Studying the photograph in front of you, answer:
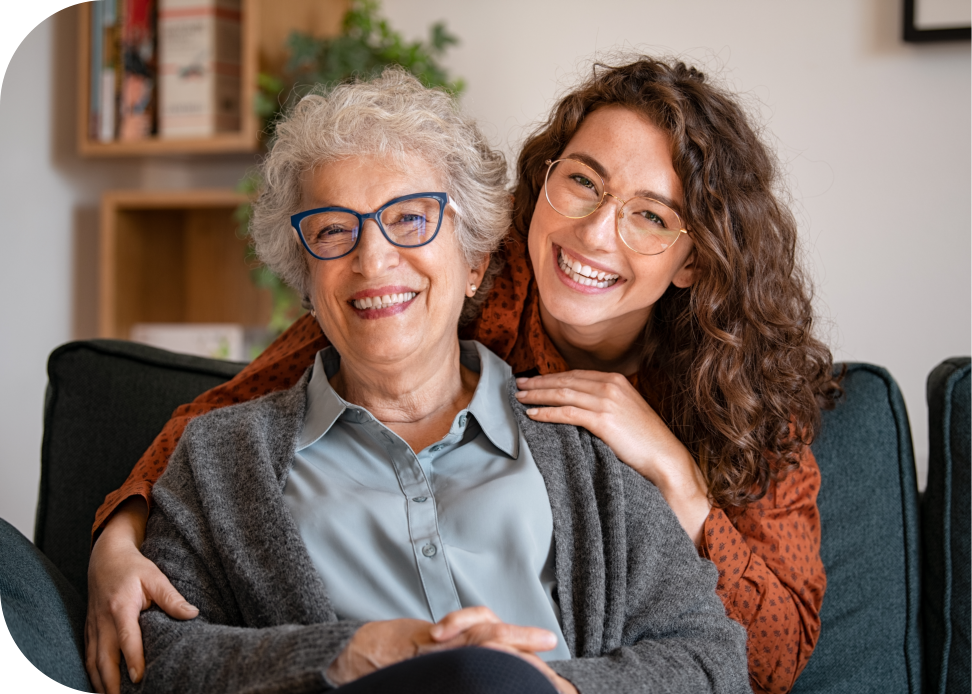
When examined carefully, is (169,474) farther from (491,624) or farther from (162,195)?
(162,195)

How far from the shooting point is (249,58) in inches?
107

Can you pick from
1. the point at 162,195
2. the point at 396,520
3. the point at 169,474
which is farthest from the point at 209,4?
the point at 396,520

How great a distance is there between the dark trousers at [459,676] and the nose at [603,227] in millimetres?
748

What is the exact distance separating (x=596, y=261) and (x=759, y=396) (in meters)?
0.38

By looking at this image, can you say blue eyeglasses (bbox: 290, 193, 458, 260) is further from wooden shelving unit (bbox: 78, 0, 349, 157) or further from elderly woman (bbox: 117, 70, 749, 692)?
wooden shelving unit (bbox: 78, 0, 349, 157)

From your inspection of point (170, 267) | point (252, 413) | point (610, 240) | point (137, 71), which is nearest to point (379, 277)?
point (252, 413)

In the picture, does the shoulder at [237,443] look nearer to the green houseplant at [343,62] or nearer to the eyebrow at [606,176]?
the eyebrow at [606,176]

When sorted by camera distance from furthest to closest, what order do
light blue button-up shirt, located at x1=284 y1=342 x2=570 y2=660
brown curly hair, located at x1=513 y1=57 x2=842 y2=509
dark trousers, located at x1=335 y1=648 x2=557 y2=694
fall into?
brown curly hair, located at x1=513 y1=57 x2=842 y2=509 < light blue button-up shirt, located at x1=284 y1=342 x2=570 y2=660 < dark trousers, located at x1=335 y1=648 x2=557 y2=694

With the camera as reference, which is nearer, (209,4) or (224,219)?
(209,4)

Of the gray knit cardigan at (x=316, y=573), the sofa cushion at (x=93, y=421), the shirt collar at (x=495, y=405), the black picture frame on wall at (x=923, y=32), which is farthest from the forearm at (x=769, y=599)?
the black picture frame on wall at (x=923, y=32)

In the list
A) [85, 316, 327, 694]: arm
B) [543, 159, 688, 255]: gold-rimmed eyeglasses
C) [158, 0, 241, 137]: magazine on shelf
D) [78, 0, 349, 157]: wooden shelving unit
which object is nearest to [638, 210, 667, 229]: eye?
[543, 159, 688, 255]: gold-rimmed eyeglasses

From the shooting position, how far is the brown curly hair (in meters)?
1.47

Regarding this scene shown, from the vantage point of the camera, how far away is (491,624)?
1.08 meters

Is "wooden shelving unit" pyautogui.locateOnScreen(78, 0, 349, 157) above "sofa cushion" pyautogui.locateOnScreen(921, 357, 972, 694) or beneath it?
above
